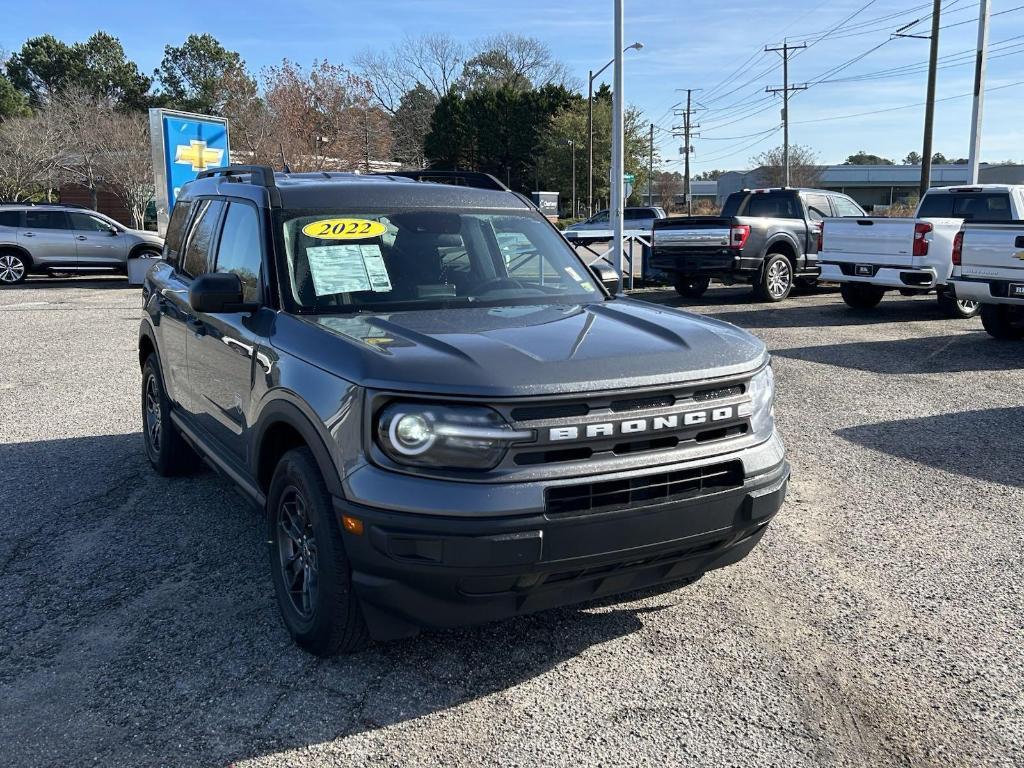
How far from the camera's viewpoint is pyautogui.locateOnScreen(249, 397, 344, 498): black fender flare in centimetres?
321

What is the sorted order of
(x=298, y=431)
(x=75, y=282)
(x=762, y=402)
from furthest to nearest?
(x=75, y=282) → (x=762, y=402) → (x=298, y=431)

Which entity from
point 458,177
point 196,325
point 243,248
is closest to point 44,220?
point 196,325

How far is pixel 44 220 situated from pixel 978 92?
24719mm

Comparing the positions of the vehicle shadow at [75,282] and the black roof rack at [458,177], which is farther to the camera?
the vehicle shadow at [75,282]

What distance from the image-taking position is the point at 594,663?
11.7ft

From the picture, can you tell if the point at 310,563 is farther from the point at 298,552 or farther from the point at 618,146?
the point at 618,146

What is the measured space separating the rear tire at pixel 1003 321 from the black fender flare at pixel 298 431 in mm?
10621

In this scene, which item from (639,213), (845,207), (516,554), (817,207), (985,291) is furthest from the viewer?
(639,213)

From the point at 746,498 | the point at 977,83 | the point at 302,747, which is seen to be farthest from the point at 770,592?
the point at 977,83

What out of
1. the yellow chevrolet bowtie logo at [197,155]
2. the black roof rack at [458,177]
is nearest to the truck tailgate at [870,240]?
the black roof rack at [458,177]

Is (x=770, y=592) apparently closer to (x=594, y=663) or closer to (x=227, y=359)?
(x=594, y=663)

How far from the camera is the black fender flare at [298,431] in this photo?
10.5ft

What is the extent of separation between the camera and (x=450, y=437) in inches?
119

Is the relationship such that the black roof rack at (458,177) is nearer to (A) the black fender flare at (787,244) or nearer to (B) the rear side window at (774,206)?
(A) the black fender flare at (787,244)
